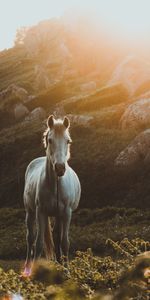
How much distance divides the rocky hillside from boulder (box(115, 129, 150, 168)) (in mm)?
61

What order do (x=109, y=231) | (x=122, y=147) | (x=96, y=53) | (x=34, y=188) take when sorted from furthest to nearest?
1. (x=96, y=53)
2. (x=122, y=147)
3. (x=109, y=231)
4. (x=34, y=188)

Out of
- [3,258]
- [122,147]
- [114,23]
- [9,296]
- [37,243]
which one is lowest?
[3,258]

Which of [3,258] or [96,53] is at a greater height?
[96,53]

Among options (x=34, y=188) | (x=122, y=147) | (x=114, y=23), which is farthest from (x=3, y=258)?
(x=114, y=23)

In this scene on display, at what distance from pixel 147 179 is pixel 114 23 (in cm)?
8712

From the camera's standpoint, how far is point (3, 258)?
58.7 ft

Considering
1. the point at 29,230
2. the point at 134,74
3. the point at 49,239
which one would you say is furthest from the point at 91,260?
the point at 134,74

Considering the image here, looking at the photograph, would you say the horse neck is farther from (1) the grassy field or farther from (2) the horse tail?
(1) the grassy field

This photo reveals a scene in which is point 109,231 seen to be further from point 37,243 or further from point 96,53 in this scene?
point 96,53

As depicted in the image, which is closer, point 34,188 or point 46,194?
point 46,194

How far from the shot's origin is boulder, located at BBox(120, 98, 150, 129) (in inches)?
1361

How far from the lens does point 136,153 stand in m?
28.7

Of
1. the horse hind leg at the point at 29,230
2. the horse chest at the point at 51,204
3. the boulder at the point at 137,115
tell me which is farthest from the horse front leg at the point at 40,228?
the boulder at the point at 137,115

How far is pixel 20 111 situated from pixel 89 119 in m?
23.0
